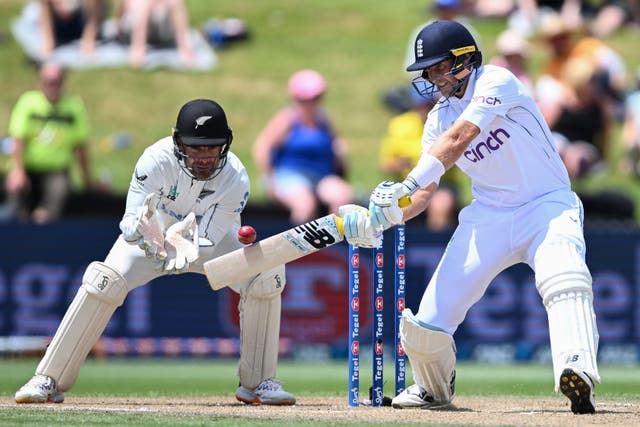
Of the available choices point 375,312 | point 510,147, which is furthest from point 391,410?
point 510,147

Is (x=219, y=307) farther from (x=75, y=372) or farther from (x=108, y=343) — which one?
(x=75, y=372)

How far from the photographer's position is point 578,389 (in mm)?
6723

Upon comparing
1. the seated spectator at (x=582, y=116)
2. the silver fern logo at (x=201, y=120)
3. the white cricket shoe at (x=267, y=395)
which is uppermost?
the seated spectator at (x=582, y=116)

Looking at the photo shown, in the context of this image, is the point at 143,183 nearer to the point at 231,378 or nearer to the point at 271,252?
the point at 271,252

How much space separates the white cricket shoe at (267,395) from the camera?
301 inches

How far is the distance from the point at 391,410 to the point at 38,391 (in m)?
1.95

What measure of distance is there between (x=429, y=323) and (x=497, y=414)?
1.99 ft

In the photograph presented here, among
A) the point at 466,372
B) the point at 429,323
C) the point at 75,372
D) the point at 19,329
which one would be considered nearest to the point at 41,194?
the point at 19,329

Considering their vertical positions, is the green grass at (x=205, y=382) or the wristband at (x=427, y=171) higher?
the wristband at (x=427, y=171)

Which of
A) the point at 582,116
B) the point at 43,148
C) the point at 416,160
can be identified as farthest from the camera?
the point at 582,116

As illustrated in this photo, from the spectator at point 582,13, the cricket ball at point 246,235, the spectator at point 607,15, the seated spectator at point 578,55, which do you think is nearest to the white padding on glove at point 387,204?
the cricket ball at point 246,235

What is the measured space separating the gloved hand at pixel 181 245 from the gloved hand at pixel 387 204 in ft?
3.46

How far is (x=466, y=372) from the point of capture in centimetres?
1130

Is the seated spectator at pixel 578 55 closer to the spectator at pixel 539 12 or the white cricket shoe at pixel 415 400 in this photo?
the spectator at pixel 539 12
